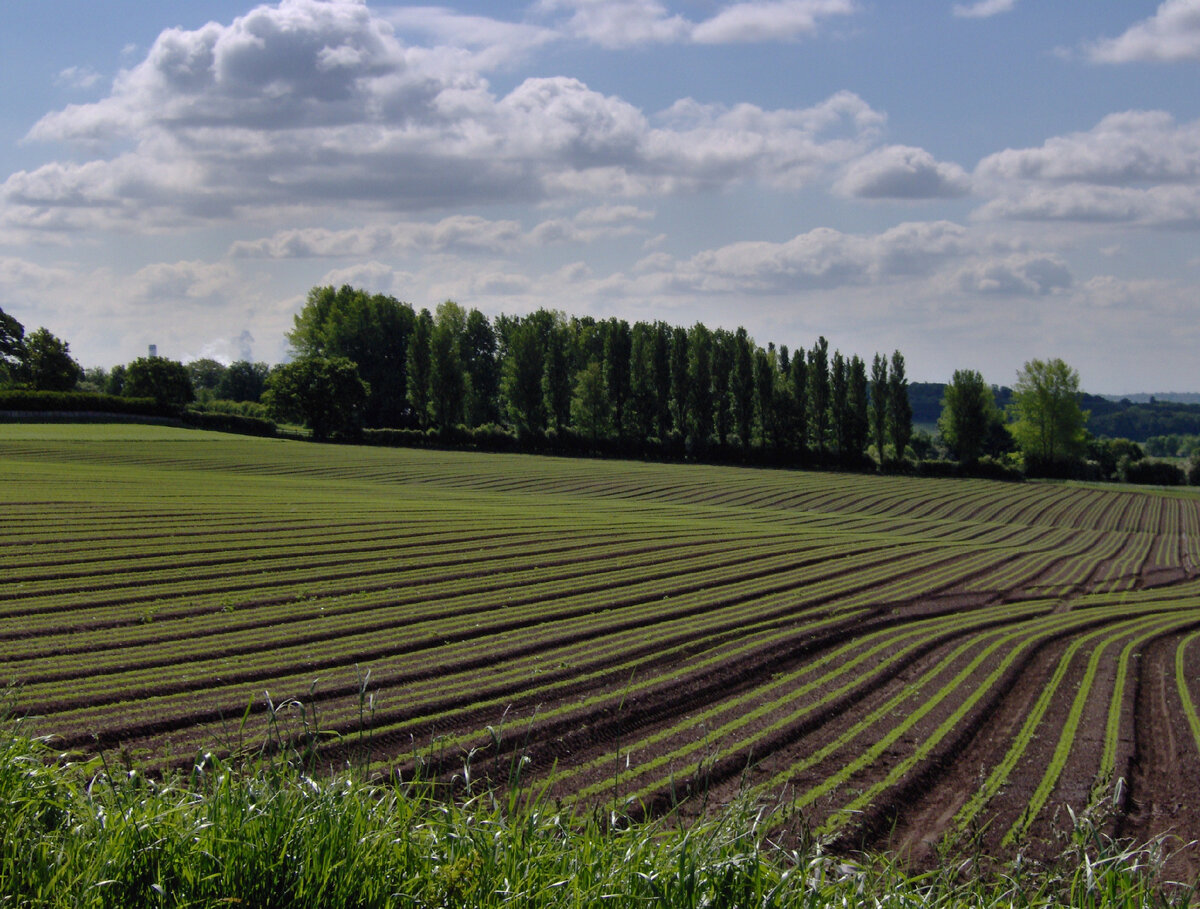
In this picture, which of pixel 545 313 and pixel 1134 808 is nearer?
pixel 1134 808

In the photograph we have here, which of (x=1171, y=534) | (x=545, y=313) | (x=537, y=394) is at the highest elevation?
(x=545, y=313)

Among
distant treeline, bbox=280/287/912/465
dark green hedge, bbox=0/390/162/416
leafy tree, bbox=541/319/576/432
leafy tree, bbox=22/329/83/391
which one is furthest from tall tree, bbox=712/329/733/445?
leafy tree, bbox=22/329/83/391

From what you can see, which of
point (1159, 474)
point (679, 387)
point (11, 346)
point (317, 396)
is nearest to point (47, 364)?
point (11, 346)

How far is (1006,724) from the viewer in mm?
12508

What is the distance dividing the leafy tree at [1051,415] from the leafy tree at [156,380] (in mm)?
96906

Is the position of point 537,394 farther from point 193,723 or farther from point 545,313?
point 193,723

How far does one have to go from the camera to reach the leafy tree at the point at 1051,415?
9750 cm

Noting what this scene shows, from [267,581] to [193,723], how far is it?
7.67 m

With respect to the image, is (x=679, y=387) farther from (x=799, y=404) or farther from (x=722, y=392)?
(x=799, y=404)

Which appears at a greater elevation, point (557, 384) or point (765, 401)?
point (557, 384)

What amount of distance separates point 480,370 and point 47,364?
1742 inches

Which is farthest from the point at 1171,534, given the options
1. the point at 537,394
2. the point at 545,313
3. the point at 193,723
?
the point at 545,313

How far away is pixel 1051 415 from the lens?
323ft

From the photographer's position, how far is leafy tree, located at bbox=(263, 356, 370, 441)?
83.7 metres
